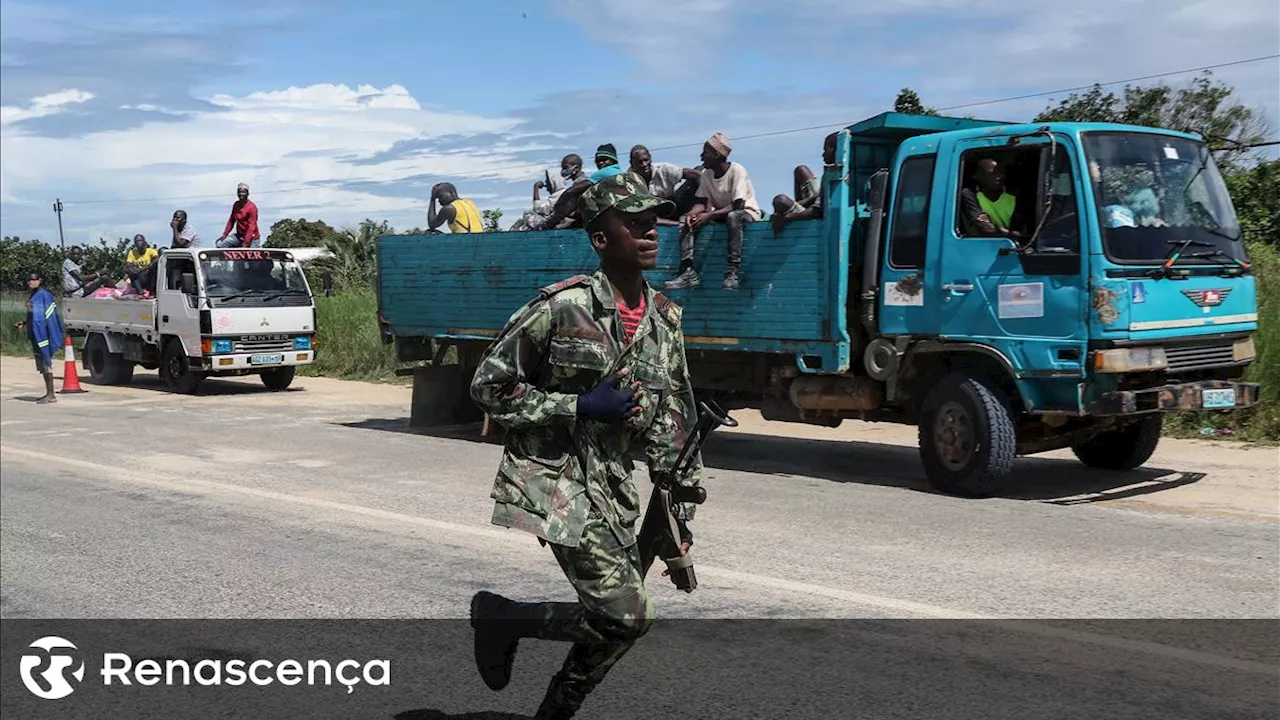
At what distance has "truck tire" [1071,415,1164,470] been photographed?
32.2 feet

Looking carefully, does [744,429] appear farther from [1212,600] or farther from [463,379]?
[1212,600]

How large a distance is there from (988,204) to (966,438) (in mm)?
1556

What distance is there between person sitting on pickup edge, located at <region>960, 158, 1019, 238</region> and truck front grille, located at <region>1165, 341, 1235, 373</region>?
4.21ft

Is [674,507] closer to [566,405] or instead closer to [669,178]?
[566,405]

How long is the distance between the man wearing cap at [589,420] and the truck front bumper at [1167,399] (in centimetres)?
530

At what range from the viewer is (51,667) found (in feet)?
18.3

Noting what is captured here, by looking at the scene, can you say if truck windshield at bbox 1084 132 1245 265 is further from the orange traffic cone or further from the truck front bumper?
the orange traffic cone

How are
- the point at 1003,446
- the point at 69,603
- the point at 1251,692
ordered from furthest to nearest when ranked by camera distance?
the point at 1003,446 < the point at 69,603 < the point at 1251,692

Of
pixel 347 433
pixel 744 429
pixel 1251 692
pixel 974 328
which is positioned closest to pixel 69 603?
pixel 1251 692

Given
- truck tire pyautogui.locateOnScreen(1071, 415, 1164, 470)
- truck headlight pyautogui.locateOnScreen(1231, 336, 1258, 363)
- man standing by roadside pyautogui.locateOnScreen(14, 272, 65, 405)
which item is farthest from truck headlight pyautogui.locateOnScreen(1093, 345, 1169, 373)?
man standing by roadside pyautogui.locateOnScreen(14, 272, 65, 405)

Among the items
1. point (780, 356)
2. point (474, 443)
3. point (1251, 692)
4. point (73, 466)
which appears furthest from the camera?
point (474, 443)

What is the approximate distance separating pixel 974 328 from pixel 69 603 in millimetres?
5742

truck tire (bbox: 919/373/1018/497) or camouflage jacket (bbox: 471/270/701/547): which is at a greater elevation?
camouflage jacket (bbox: 471/270/701/547)

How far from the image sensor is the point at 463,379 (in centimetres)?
1391
